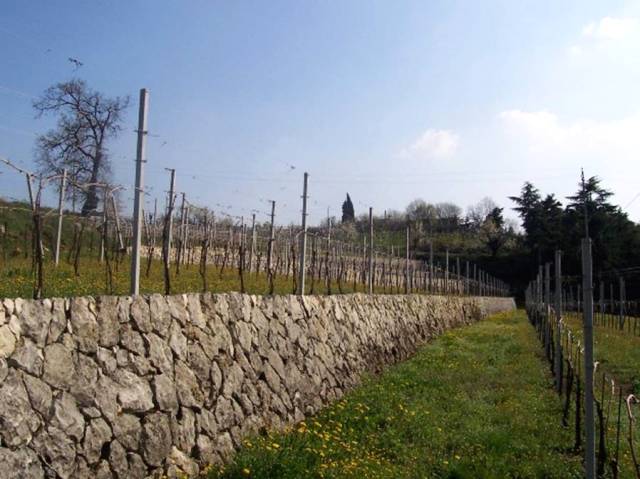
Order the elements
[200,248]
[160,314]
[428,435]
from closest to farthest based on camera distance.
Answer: [160,314] < [428,435] < [200,248]

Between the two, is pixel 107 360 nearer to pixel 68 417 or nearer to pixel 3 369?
pixel 68 417

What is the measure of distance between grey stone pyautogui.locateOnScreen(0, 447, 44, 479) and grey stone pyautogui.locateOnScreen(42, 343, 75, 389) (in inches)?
21.0

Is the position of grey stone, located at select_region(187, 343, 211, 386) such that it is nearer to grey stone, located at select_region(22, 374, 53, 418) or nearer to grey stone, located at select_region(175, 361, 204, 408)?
grey stone, located at select_region(175, 361, 204, 408)

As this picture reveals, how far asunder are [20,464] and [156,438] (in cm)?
152

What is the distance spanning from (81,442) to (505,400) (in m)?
7.34

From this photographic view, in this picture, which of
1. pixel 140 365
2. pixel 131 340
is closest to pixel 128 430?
pixel 140 365

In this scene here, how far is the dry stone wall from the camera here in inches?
172

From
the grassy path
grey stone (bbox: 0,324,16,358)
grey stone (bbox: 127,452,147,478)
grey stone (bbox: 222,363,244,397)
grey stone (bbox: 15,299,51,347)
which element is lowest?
the grassy path

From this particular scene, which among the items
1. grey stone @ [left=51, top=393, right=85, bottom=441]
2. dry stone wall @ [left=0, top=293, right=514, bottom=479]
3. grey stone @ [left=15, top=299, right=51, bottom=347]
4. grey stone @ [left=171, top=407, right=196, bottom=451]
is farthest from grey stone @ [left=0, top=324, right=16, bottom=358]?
grey stone @ [left=171, top=407, right=196, bottom=451]

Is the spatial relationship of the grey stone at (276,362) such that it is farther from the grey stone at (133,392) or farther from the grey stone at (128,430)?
the grey stone at (128,430)

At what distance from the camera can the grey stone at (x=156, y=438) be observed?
5.38 m

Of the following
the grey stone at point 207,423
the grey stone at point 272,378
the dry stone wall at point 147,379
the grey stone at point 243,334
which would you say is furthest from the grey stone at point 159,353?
the grey stone at point 272,378

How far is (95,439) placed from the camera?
484cm

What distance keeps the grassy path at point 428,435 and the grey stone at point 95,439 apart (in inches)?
51.2
